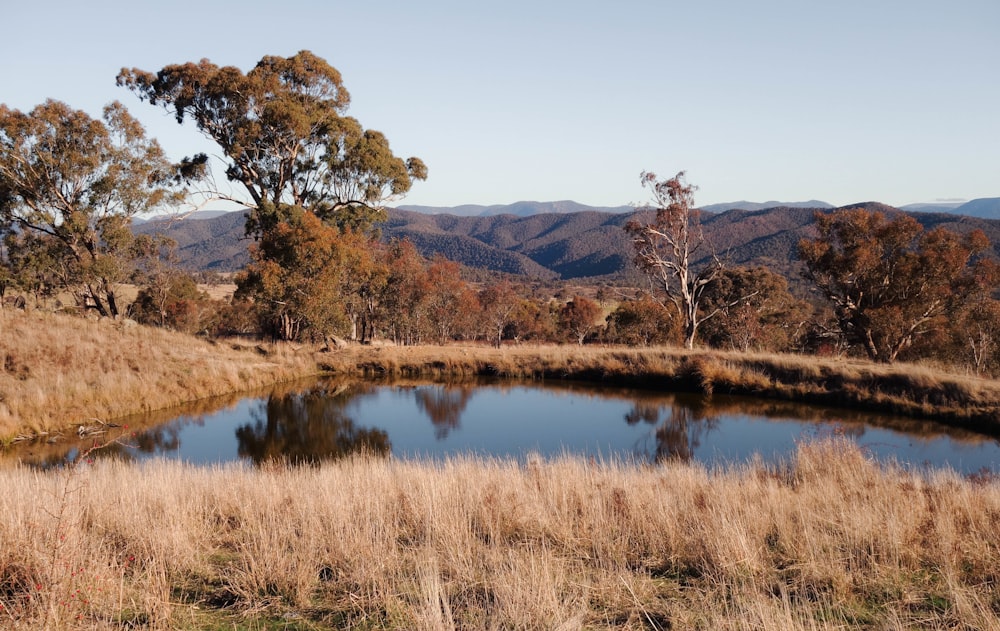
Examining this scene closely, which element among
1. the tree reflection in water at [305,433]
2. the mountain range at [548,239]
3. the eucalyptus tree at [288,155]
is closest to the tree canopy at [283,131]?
the eucalyptus tree at [288,155]

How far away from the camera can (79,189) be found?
76.0ft

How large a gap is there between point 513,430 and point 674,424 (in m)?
3.80

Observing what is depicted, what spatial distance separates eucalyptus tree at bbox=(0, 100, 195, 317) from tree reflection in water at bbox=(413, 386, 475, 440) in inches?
562

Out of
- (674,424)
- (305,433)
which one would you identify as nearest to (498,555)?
(674,424)

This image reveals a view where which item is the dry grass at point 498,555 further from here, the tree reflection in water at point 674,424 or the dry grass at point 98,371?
the dry grass at point 98,371

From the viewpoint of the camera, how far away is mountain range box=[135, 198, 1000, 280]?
8521 centimetres

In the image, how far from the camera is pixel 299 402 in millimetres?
17609

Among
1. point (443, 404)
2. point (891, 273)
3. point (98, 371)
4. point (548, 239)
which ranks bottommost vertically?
point (443, 404)

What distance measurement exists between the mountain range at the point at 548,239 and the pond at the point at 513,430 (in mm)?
56232

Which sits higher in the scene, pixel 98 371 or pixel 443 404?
pixel 98 371

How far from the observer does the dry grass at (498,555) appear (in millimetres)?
3635

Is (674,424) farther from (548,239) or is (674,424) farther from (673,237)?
(548,239)

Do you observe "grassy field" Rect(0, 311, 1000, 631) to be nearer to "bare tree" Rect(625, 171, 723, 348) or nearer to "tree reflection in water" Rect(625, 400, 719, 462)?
"tree reflection in water" Rect(625, 400, 719, 462)

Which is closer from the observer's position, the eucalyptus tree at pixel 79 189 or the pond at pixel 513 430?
the pond at pixel 513 430
